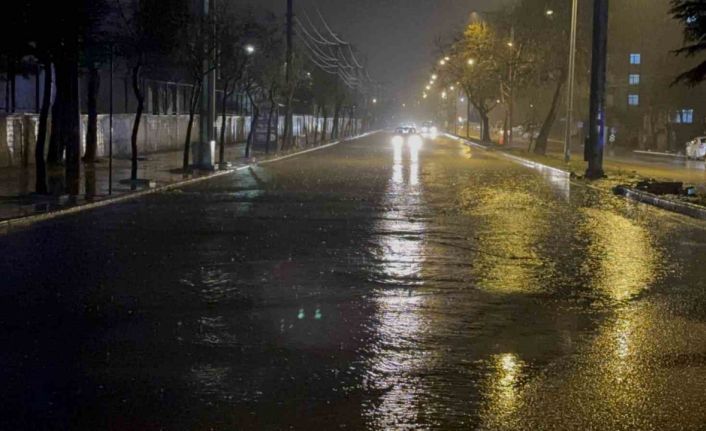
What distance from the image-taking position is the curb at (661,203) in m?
20.7

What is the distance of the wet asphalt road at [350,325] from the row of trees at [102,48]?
Answer: 5.00 m

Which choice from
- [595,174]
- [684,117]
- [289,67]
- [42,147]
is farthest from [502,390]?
[684,117]

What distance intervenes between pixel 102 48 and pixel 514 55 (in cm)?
4203

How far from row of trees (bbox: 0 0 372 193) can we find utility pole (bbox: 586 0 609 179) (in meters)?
12.7

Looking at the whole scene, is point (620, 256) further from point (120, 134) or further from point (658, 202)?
point (120, 134)

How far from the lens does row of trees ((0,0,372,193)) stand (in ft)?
67.7

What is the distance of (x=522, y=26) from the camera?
5528 centimetres

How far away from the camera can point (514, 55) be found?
60469 millimetres

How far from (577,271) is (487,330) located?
13.1 feet

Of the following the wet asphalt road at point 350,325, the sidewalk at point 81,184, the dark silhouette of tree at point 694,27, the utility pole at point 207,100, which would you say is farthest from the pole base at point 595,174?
the wet asphalt road at point 350,325

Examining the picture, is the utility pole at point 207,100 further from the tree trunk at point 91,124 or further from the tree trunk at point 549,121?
the tree trunk at point 549,121

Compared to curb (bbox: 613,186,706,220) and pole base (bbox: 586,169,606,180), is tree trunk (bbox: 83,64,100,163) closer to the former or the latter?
pole base (bbox: 586,169,606,180)

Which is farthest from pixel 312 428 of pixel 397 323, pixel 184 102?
pixel 184 102

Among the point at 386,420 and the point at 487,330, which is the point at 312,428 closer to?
the point at 386,420
